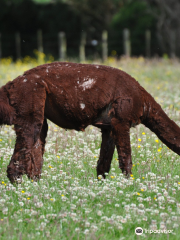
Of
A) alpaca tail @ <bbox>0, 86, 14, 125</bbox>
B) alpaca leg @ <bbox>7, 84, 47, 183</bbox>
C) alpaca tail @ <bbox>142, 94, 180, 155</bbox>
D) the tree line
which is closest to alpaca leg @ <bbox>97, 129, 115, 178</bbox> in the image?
alpaca tail @ <bbox>142, 94, 180, 155</bbox>

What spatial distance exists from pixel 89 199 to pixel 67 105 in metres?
1.15

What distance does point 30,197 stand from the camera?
4742mm

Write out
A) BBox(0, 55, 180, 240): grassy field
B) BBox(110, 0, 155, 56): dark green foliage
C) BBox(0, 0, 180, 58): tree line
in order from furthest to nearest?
1. BBox(0, 0, 180, 58): tree line
2. BBox(110, 0, 155, 56): dark green foliage
3. BBox(0, 55, 180, 240): grassy field

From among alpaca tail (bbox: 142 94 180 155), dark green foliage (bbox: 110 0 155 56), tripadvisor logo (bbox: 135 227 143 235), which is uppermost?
dark green foliage (bbox: 110 0 155 56)

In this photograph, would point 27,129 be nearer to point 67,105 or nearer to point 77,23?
point 67,105

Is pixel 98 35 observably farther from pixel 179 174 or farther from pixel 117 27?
pixel 179 174

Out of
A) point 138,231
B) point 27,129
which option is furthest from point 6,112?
point 138,231

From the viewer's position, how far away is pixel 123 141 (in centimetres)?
531

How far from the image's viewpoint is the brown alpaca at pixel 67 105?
509 centimetres

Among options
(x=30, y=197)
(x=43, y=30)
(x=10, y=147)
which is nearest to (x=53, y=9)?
(x=43, y=30)

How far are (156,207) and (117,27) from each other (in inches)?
1060

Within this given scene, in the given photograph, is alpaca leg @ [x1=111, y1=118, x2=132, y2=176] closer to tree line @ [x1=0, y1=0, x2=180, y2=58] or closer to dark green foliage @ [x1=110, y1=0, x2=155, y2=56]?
dark green foliage @ [x1=110, y1=0, x2=155, y2=56]

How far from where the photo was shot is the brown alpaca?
5.09m

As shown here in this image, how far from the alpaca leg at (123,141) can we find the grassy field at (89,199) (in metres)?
0.14
